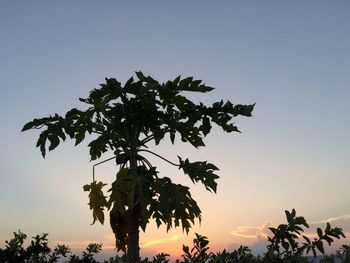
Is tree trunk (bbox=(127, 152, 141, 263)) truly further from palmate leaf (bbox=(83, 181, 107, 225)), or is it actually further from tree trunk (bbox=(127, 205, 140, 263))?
palmate leaf (bbox=(83, 181, 107, 225))

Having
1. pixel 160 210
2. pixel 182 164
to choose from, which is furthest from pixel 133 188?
pixel 182 164

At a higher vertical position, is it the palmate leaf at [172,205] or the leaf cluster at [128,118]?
the leaf cluster at [128,118]

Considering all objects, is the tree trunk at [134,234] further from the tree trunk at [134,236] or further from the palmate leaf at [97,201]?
the palmate leaf at [97,201]

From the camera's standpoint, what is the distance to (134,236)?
7.24 m

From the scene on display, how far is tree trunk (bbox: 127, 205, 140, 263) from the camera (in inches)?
281

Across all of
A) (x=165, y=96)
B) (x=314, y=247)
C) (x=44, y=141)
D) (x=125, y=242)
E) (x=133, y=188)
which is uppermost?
(x=165, y=96)

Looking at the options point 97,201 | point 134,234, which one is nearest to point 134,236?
point 134,234

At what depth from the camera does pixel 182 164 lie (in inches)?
304

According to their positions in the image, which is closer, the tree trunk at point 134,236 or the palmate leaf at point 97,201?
the tree trunk at point 134,236

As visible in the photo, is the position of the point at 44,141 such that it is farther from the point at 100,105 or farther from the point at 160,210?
the point at 160,210

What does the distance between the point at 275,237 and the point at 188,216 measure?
2617 mm

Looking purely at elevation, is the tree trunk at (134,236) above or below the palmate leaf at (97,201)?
below

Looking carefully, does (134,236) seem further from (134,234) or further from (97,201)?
(97,201)

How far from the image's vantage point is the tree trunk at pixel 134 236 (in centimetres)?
714
